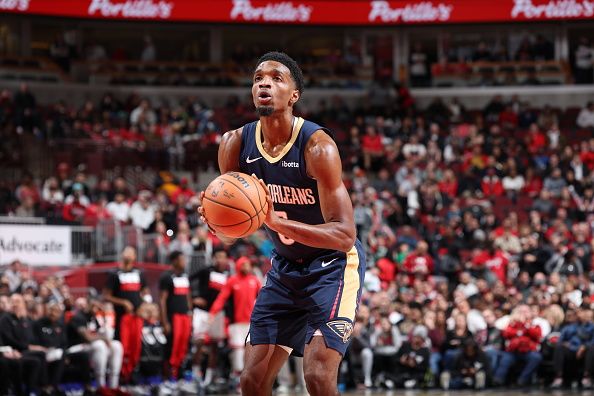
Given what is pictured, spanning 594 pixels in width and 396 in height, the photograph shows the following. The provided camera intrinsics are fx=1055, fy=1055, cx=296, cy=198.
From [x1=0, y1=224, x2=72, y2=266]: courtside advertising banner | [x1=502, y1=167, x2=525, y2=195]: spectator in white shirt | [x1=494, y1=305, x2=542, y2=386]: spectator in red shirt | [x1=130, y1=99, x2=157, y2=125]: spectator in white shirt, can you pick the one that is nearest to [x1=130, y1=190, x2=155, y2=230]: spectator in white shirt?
[x1=0, y1=224, x2=72, y2=266]: courtside advertising banner

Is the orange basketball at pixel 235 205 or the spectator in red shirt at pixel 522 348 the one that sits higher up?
the orange basketball at pixel 235 205

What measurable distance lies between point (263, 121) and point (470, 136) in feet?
64.0

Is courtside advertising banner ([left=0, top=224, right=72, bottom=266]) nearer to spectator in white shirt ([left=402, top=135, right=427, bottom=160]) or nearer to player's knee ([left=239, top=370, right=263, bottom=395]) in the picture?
spectator in white shirt ([left=402, top=135, right=427, bottom=160])

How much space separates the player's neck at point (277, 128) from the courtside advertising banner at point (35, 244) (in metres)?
10.7

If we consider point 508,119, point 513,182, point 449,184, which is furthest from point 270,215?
point 508,119

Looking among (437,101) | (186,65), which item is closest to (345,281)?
(437,101)

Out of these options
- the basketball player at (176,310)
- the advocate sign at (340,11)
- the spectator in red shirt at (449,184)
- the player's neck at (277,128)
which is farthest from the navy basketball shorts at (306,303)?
the advocate sign at (340,11)

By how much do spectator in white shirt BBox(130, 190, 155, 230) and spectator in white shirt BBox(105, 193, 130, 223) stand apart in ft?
0.36

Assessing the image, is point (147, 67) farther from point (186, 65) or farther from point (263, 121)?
point (263, 121)

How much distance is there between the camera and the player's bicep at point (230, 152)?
6.53m

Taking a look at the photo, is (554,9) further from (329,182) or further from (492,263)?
(329,182)

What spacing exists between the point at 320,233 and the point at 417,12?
2483cm

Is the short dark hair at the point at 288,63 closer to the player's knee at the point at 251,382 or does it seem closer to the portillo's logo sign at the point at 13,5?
the player's knee at the point at 251,382

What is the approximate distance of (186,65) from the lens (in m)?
30.2
